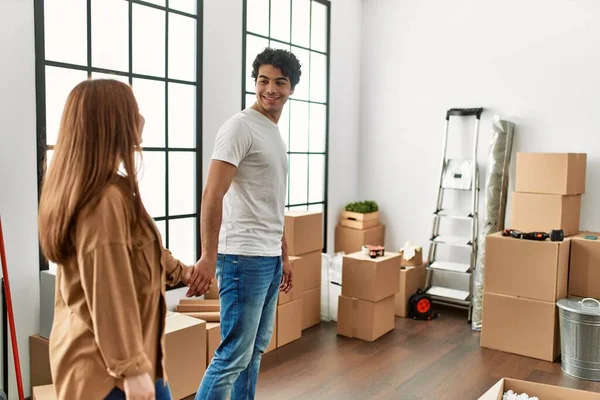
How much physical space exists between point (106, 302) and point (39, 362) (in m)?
1.88

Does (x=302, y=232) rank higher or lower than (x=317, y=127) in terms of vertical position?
lower

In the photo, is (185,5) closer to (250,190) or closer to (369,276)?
(250,190)

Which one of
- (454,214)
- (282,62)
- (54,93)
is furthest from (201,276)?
(454,214)

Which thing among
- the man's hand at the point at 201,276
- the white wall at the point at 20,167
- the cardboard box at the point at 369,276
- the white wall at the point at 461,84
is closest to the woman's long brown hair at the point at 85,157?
the man's hand at the point at 201,276

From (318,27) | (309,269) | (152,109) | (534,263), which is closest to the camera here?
(152,109)

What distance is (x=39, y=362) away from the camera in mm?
2734

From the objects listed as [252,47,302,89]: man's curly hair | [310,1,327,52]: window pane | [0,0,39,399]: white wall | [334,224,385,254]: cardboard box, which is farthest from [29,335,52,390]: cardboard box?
[310,1,327,52]: window pane

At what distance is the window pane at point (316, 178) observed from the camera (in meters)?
4.89

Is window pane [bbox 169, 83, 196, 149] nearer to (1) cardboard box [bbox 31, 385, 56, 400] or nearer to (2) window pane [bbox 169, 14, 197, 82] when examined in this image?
(2) window pane [bbox 169, 14, 197, 82]

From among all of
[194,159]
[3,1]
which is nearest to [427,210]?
[194,159]

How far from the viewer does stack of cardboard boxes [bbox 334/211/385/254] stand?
4.98 metres

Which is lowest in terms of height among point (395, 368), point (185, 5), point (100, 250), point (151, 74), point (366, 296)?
point (395, 368)

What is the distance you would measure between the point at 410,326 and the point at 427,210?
1.18m

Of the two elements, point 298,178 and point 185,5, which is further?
point 298,178
